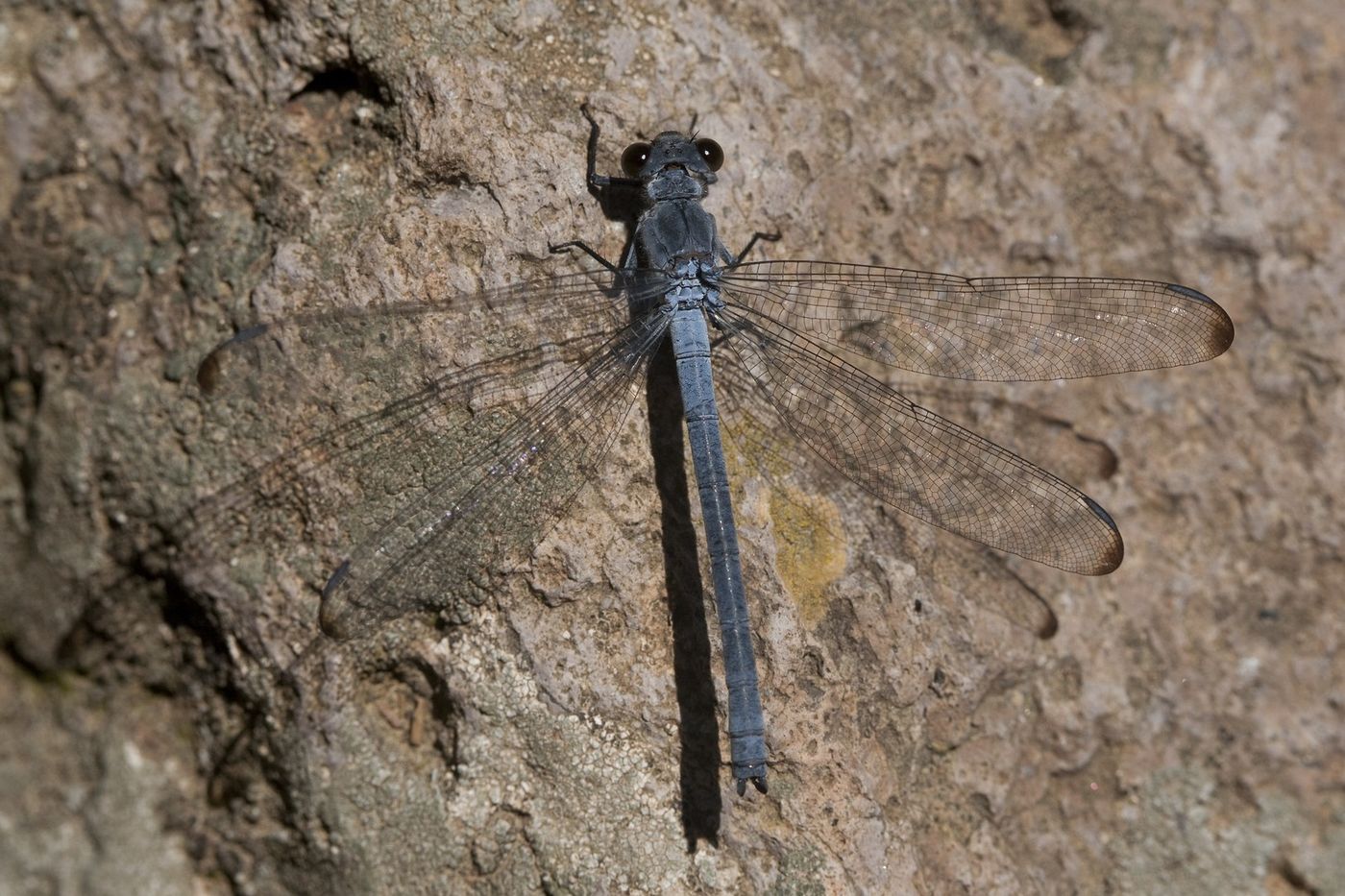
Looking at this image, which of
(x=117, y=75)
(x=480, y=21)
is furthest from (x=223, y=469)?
(x=480, y=21)

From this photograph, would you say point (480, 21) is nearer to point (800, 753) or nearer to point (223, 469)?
point (223, 469)

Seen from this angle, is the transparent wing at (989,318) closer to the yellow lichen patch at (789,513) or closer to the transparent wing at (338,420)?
the yellow lichen patch at (789,513)

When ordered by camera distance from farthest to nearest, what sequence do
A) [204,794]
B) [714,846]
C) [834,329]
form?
1. [834,329]
2. [204,794]
3. [714,846]

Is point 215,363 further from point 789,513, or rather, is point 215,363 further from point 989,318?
point 989,318

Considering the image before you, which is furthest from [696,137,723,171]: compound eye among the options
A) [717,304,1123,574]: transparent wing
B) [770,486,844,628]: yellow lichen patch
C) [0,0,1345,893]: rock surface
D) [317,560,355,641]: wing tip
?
[317,560,355,641]: wing tip

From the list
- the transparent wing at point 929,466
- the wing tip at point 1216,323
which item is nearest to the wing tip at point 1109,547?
the transparent wing at point 929,466

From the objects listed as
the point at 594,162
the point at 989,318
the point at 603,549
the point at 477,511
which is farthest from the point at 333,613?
the point at 989,318
